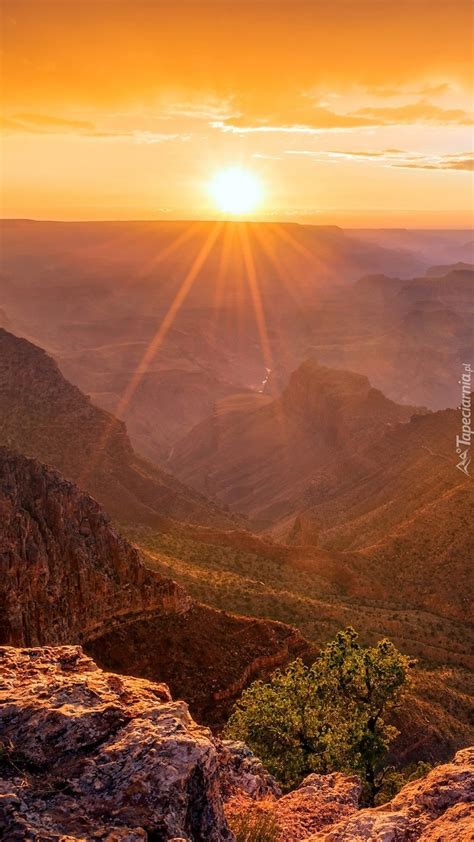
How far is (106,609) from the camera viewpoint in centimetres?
2888

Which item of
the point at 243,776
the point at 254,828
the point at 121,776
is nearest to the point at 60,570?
the point at 243,776

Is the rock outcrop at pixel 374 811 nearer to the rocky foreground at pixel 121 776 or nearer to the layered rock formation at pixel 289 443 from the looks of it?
the rocky foreground at pixel 121 776

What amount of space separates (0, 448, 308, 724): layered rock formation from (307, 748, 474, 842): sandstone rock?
1522 cm

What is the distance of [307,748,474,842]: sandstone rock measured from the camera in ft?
35.3

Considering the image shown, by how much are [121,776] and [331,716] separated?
14318 mm

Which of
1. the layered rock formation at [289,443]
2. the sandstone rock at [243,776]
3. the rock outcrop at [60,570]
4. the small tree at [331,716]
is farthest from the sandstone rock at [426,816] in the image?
the layered rock formation at [289,443]

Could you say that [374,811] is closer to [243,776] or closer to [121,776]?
[243,776]

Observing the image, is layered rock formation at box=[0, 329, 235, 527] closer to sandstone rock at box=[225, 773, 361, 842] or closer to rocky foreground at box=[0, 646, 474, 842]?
sandstone rock at box=[225, 773, 361, 842]

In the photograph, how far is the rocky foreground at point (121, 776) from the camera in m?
9.35

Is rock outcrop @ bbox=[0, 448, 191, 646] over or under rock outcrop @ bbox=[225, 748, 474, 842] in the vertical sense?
over

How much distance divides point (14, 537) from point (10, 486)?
4578mm

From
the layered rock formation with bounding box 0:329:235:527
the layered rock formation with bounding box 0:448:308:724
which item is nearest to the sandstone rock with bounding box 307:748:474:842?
the layered rock formation with bounding box 0:448:308:724

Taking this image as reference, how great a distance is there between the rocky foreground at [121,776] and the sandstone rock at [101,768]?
0.02 m

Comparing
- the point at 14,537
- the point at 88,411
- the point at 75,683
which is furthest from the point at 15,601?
the point at 88,411
